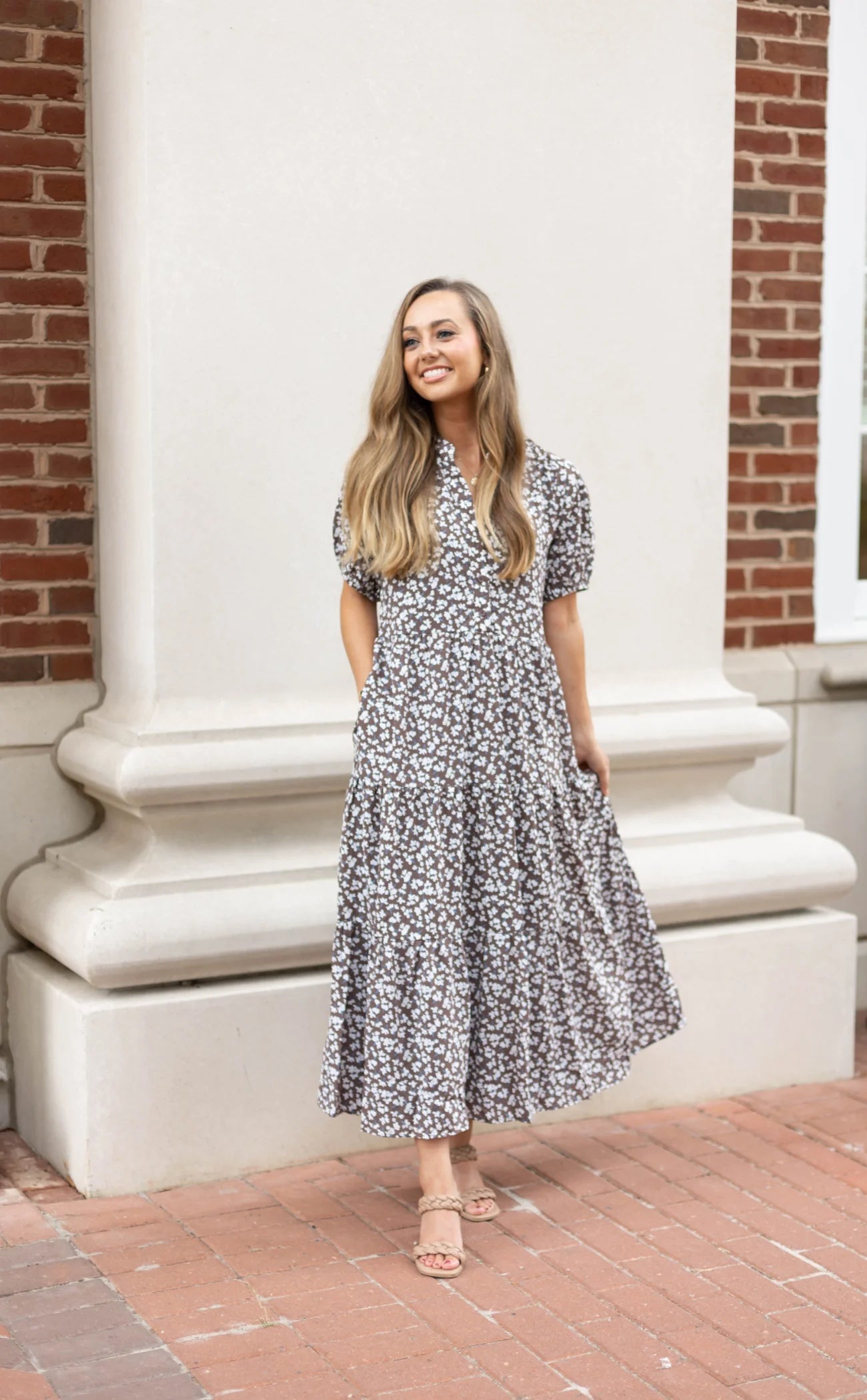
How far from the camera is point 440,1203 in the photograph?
3592mm

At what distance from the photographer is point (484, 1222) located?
376 centimetres

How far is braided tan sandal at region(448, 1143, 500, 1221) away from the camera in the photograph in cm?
376

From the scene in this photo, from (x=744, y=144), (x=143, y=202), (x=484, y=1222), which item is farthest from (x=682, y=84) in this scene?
(x=484, y=1222)

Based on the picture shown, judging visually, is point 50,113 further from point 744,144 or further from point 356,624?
point 744,144

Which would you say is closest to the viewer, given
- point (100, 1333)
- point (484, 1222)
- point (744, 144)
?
point (100, 1333)

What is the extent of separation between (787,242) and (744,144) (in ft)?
1.02

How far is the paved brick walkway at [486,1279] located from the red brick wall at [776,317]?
1.65 metres

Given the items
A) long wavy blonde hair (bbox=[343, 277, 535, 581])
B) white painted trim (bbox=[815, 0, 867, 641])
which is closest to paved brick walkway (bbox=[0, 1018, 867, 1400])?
long wavy blonde hair (bbox=[343, 277, 535, 581])

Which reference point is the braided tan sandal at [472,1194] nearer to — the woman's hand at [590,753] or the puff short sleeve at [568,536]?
the woman's hand at [590,753]

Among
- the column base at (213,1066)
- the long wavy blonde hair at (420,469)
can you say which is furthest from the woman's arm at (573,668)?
the column base at (213,1066)

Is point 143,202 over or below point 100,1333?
over

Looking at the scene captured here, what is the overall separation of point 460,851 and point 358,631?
1.81 feet

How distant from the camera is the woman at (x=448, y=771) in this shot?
11.7ft

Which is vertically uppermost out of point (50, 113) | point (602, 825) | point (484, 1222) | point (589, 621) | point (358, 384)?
point (50, 113)
